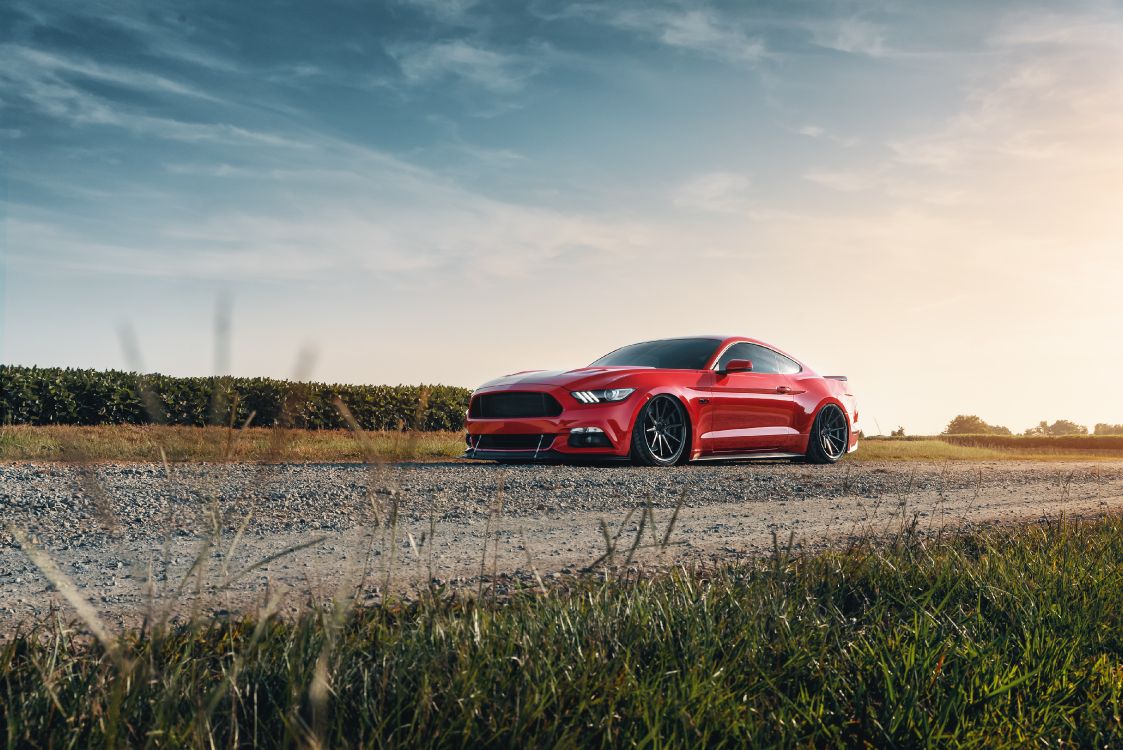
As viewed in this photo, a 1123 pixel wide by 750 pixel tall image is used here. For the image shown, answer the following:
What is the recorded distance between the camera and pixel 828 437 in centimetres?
1109

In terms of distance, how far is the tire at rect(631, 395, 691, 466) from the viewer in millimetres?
8719

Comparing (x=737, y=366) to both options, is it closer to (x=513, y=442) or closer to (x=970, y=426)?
(x=513, y=442)

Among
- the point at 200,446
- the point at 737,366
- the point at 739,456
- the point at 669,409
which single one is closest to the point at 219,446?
the point at 200,446

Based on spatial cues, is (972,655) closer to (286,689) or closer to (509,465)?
(286,689)

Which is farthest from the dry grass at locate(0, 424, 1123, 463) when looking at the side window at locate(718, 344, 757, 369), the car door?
the side window at locate(718, 344, 757, 369)

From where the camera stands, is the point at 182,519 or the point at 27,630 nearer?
the point at 27,630

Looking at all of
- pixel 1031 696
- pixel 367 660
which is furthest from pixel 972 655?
pixel 367 660

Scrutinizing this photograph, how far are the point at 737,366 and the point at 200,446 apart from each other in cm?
825

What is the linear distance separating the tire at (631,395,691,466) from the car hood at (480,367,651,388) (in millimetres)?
432

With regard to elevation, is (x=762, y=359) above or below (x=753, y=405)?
above

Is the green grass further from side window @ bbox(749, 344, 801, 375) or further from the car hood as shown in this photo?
side window @ bbox(749, 344, 801, 375)

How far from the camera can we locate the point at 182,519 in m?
4.76

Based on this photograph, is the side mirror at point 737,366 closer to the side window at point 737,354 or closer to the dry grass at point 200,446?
the side window at point 737,354

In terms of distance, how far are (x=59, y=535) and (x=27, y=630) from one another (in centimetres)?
192
